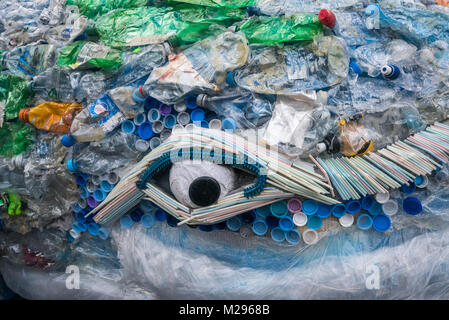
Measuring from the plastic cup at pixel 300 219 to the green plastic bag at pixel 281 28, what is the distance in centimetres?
92

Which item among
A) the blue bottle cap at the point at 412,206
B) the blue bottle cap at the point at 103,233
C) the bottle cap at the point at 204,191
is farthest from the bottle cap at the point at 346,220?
the blue bottle cap at the point at 103,233

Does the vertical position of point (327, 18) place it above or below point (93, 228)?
above

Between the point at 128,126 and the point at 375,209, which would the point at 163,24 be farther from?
the point at 375,209

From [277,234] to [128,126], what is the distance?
1043 mm

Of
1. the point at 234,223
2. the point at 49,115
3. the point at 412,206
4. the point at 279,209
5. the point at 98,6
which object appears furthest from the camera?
the point at 98,6

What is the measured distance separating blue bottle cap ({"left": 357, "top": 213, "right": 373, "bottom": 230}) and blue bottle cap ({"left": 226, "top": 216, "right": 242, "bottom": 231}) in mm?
593

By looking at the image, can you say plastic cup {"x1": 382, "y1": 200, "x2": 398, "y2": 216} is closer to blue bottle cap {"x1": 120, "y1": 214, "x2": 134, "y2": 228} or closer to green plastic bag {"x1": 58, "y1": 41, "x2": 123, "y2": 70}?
blue bottle cap {"x1": 120, "y1": 214, "x2": 134, "y2": 228}

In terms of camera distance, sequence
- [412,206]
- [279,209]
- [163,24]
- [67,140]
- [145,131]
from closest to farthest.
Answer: [412,206] < [279,209] < [145,131] < [67,140] < [163,24]

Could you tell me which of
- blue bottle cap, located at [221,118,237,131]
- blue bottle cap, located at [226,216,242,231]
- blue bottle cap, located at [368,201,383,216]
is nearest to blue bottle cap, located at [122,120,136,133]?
blue bottle cap, located at [221,118,237,131]

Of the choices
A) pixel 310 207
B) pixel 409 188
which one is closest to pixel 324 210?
pixel 310 207

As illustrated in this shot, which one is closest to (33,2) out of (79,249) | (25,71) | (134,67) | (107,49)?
(25,71)

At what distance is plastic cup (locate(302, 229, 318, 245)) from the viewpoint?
186 centimetres

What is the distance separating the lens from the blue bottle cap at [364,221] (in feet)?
5.93

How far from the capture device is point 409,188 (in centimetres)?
179
